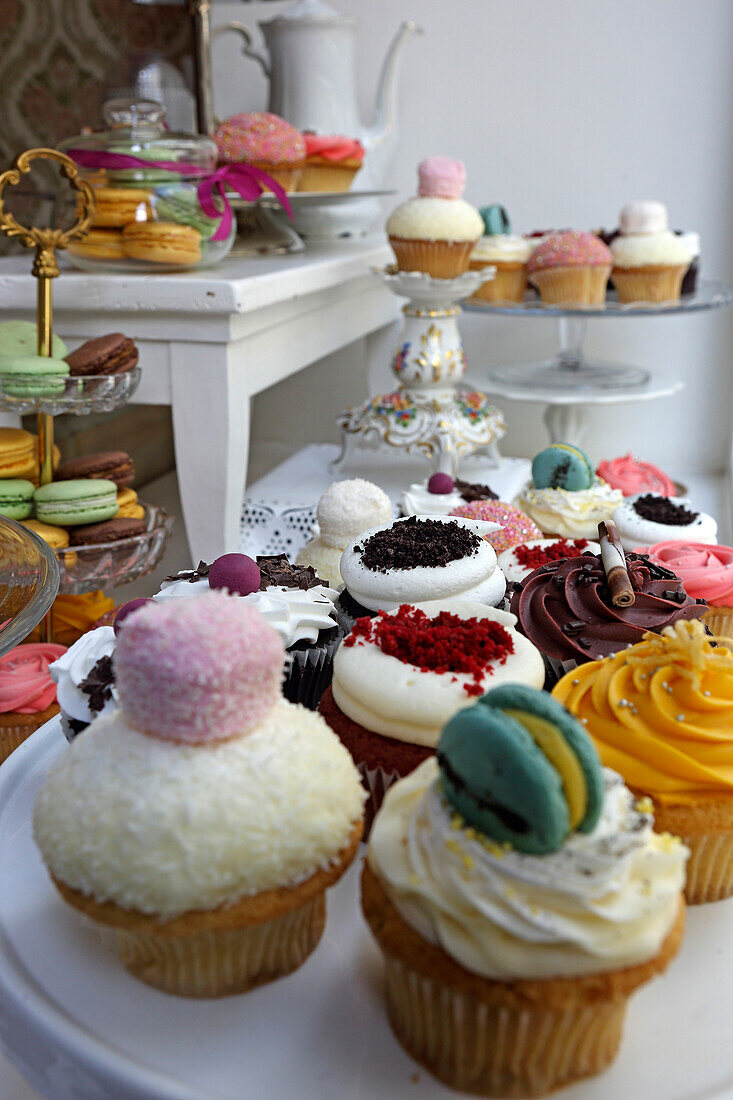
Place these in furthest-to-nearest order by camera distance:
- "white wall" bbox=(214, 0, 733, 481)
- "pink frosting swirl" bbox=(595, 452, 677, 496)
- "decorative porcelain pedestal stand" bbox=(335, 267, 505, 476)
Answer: "white wall" bbox=(214, 0, 733, 481) → "decorative porcelain pedestal stand" bbox=(335, 267, 505, 476) → "pink frosting swirl" bbox=(595, 452, 677, 496)

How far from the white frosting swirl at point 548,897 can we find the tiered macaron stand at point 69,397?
983 millimetres

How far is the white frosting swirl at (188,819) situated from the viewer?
636 mm

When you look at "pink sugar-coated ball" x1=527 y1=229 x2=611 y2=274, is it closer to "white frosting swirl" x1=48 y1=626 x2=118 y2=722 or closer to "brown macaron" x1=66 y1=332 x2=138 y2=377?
"brown macaron" x1=66 y1=332 x2=138 y2=377

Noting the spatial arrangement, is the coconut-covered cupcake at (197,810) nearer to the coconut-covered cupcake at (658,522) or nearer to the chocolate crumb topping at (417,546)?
the chocolate crumb topping at (417,546)

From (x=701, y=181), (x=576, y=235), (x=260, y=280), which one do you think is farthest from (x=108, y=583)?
(x=701, y=181)

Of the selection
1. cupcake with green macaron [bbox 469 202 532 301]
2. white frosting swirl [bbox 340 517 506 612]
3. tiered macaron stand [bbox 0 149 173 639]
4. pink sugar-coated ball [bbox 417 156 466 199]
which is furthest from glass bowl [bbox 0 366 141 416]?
cupcake with green macaron [bbox 469 202 532 301]

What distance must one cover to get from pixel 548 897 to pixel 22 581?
0.74 m

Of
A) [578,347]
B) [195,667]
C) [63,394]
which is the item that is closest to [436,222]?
[578,347]

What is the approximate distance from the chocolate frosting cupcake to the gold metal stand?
0.86 m

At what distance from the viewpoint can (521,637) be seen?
0.93 metres

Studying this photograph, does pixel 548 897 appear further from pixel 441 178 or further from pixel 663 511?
pixel 441 178

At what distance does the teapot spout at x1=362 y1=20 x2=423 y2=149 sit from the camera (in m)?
2.69

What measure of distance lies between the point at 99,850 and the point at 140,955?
0.36 ft

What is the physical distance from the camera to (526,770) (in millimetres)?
578
